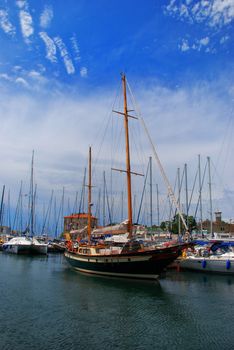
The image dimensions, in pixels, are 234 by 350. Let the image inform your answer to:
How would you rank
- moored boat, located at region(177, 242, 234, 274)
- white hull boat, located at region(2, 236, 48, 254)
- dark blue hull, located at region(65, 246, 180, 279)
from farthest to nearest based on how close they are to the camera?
white hull boat, located at region(2, 236, 48, 254) < moored boat, located at region(177, 242, 234, 274) < dark blue hull, located at region(65, 246, 180, 279)

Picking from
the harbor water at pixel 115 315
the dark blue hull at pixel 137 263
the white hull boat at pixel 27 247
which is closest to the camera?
the harbor water at pixel 115 315

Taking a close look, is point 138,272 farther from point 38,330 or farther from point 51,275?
point 38,330

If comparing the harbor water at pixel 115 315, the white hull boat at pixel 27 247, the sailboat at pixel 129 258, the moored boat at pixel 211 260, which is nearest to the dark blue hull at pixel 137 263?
the sailboat at pixel 129 258

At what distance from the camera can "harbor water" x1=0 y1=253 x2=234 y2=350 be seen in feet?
49.5

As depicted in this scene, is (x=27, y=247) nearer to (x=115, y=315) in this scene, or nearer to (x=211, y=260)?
(x=211, y=260)

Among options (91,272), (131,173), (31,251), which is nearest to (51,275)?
(91,272)

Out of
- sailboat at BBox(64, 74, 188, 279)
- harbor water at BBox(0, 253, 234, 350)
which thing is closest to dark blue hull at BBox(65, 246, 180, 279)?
sailboat at BBox(64, 74, 188, 279)

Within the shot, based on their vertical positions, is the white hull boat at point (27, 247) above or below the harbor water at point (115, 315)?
above

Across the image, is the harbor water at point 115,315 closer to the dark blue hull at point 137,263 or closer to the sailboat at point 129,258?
the dark blue hull at point 137,263

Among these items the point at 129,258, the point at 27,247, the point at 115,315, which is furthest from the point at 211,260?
the point at 27,247

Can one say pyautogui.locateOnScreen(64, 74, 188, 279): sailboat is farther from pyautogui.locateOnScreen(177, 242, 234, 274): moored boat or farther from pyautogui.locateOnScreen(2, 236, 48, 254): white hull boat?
pyautogui.locateOnScreen(2, 236, 48, 254): white hull boat

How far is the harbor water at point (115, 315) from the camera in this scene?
15086 millimetres

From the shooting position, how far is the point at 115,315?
64.2ft

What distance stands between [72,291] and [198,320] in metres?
12.2
